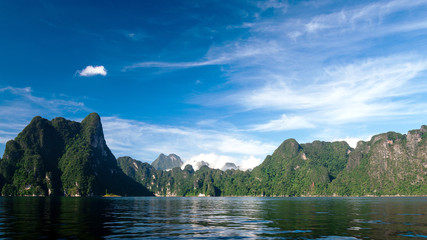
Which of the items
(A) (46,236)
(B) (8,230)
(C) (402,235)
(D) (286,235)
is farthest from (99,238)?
(C) (402,235)

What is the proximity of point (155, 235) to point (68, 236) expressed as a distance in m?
7.13

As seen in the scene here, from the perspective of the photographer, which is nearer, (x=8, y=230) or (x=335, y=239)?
(x=335, y=239)

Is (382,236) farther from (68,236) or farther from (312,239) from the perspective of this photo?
(68,236)

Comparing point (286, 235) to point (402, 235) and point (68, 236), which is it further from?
point (68, 236)

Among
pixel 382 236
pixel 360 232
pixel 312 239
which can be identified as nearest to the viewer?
pixel 312 239

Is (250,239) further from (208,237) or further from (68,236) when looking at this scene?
(68,236)

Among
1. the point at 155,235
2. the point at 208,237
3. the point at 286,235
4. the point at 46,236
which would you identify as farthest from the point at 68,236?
the point at 286,235

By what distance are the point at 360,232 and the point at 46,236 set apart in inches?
1088

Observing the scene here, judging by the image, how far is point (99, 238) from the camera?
24.1 m

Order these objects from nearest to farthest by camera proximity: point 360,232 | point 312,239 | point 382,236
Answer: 1. point 312,239
2. point 382,236
3. point 360,232

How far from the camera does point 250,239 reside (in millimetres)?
24375

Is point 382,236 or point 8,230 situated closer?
point 382,236

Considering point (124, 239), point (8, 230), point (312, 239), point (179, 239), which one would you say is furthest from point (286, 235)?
point (8, 230)

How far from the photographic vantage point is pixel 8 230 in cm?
2792
